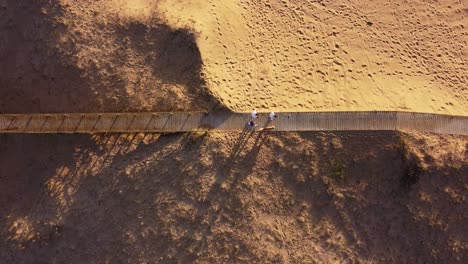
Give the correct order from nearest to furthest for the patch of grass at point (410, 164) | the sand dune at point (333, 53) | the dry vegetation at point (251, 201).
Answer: the dry vegetation at point (251, 201)
the patch of grass at point (410, 164)
the sand dune at point (333, 53)

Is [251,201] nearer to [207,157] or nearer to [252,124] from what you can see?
[207,157]

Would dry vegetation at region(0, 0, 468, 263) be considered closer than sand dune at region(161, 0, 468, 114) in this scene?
Yes

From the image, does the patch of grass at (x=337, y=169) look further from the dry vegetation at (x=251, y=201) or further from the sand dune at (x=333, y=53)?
the sand dune at (x=333, y=53)

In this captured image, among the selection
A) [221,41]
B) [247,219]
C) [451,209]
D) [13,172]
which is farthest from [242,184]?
[13,172]

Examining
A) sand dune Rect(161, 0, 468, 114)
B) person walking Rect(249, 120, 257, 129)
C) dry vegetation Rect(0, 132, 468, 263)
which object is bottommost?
dry vegetation Rect(0, 132, 468, 263)

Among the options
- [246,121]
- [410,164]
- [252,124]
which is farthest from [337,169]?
[246,121]

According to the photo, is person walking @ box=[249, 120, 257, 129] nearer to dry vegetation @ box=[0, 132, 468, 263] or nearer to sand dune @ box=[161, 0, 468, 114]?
dry vegetation @ box=[0, 132, 468, 263]

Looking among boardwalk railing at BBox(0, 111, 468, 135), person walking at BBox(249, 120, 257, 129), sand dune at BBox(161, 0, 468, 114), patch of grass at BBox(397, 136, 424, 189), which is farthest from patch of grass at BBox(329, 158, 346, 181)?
person walking at BBox(249, 120, 257, 129)

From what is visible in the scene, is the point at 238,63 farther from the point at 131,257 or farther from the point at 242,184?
the point at 131,257

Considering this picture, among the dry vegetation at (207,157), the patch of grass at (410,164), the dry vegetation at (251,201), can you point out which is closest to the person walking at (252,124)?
the dry vegetation at (251,201)
